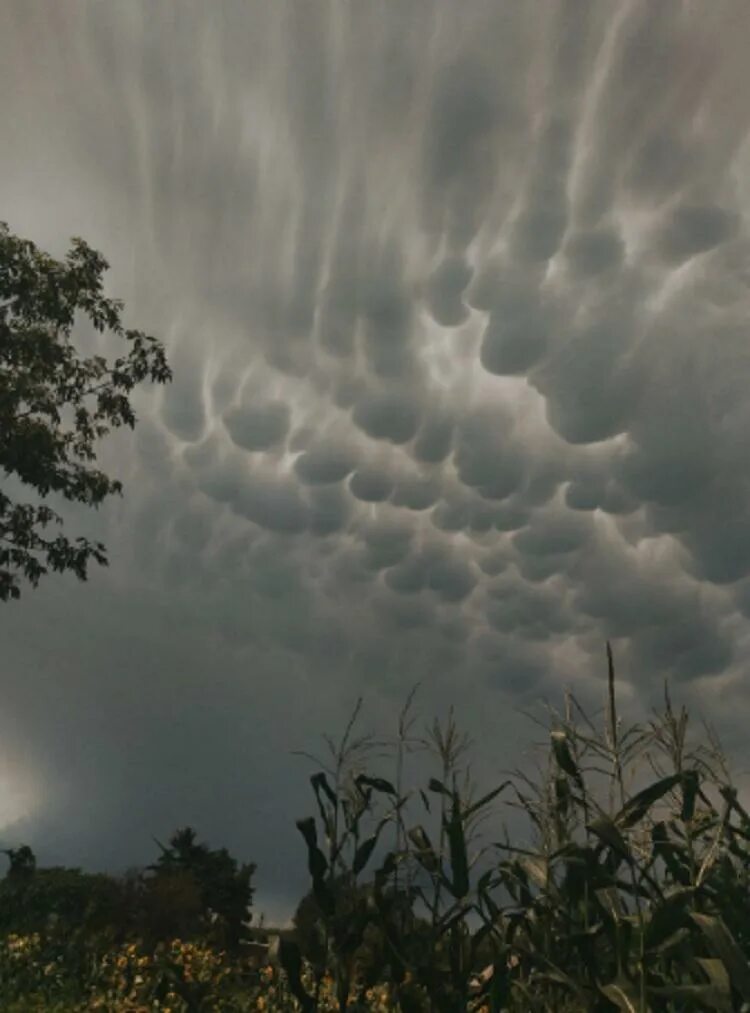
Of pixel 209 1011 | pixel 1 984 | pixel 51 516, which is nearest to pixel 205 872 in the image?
pixel 51 516

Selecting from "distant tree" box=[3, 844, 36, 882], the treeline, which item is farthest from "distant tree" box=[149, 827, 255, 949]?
"distant tree" box=[3, 844, 36, 882]

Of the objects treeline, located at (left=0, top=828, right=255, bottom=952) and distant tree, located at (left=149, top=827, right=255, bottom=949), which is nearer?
treeline, located at (left=0, top=828, right=255, bottom=952)

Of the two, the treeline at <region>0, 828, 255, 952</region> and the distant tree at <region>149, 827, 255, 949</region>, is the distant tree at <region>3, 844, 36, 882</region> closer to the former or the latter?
the treeline at <region>0, 828, 255, 952</region>

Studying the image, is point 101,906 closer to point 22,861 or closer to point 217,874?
point 22,861

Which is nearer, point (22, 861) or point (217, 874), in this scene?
point (22, 861)

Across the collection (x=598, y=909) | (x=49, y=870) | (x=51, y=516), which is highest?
(x=51, y=516)

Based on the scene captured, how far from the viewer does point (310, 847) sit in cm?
636

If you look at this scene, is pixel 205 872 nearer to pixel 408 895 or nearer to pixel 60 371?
pixel 60 371

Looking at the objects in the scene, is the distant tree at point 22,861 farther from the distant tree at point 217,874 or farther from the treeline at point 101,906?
the distant tree at point 217,874

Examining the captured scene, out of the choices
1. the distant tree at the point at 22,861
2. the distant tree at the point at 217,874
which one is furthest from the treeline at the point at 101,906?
the distant tree at the point at 217,874

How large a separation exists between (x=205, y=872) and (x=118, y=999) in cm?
3948

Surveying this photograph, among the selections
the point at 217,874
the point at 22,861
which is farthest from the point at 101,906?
the point at 217,874

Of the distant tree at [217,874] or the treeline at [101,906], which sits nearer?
the treeline at [101,906]

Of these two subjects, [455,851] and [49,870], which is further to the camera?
[49,870]
